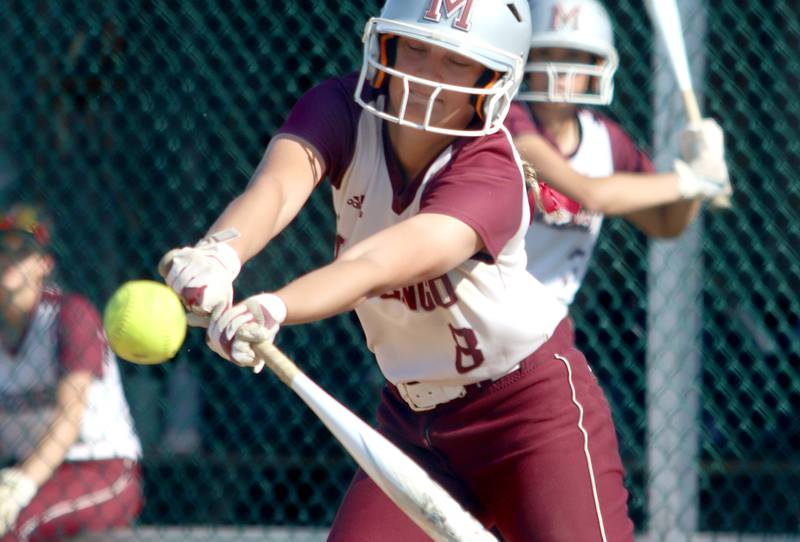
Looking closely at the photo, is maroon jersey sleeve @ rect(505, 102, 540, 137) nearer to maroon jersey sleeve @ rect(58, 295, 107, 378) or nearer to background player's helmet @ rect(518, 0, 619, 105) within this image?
background player's helmet @ rect(518, 0, 619, 105)

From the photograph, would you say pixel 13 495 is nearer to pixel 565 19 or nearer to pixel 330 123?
pixel 330 123

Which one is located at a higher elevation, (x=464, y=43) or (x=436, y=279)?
(x=464, y=43)

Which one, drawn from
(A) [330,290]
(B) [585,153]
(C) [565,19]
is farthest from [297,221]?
(A) [330,290]

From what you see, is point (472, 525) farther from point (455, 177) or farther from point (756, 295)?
point (756, 295)

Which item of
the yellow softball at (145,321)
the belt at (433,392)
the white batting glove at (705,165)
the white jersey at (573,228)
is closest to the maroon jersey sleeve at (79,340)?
the white jersey at (573,228)

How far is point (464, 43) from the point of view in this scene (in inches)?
100.0

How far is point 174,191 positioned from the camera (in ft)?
15.4

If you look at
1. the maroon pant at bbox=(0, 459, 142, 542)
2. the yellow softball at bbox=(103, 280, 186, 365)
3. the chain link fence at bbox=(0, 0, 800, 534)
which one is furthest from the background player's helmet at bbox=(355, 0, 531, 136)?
the chain link fence at bbox=(0, 0, 800, 534)

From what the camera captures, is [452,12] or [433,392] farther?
[433,392]

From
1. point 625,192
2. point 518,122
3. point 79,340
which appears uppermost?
point 518,122

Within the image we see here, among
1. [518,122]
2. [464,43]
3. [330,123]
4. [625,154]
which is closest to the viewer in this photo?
[464,43]

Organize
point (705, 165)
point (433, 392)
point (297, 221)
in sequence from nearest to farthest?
point (433, 392), point (705, 165), point (297, 221)

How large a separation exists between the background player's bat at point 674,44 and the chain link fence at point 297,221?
49 cm

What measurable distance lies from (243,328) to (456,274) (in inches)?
24.2
